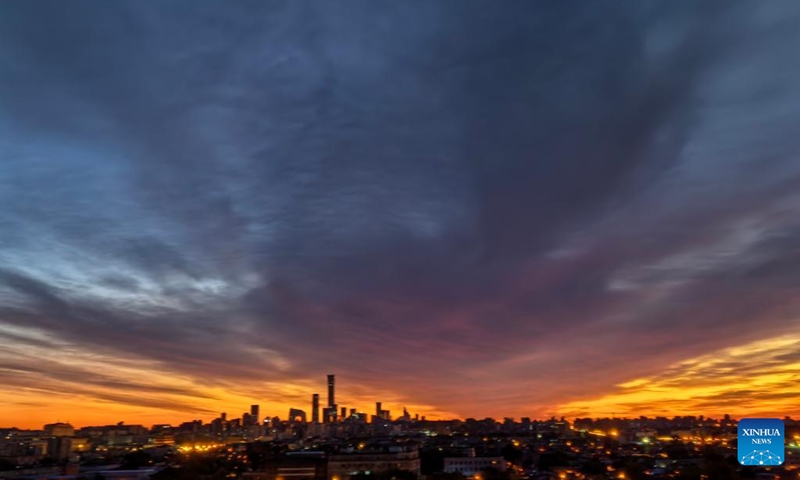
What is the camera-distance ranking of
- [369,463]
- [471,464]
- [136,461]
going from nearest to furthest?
[369,463] < [471,464] < [136,461]

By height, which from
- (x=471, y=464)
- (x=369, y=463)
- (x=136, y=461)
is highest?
(x=369, y=463)

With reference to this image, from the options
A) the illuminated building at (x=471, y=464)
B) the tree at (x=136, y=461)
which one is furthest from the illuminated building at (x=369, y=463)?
the tree at (x=136, y=461)

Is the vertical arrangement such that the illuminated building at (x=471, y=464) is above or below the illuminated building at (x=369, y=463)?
below

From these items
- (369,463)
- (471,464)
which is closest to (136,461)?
(369,463)

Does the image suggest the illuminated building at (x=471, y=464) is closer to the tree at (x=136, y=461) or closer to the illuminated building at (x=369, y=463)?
the illuminated building at (x=369, y=463)

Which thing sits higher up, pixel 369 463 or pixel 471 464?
pixel 369 463

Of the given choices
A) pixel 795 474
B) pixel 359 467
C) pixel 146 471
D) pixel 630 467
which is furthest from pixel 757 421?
pixel 146 471

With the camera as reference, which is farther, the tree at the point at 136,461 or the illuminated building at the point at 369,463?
the tree at the point at 136,461

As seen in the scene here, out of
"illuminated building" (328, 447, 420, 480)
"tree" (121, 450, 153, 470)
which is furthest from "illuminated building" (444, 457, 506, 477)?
"tree" (121, 450, 153, 470)

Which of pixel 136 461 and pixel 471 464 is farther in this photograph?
pixel 136 461

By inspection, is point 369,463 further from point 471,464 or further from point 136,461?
point 136,461

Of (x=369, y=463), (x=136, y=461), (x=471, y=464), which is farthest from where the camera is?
(x=136, y=461)
